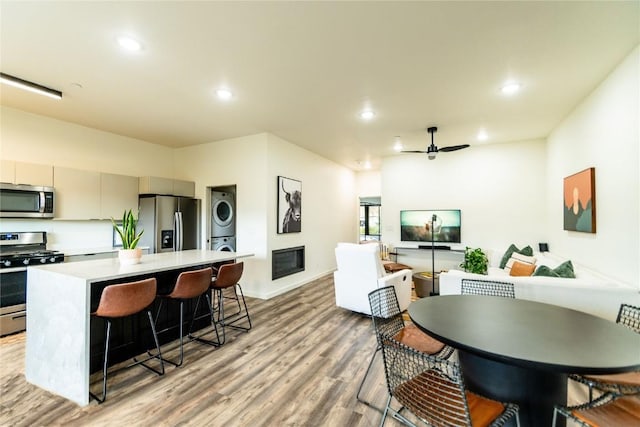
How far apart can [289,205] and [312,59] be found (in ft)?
10.4

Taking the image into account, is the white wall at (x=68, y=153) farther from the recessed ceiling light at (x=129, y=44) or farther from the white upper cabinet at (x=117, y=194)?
the recessed ceiling light at (x=129, y=44)

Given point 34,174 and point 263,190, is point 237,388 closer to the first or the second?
point 263,190

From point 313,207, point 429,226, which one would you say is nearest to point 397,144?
point 429,226

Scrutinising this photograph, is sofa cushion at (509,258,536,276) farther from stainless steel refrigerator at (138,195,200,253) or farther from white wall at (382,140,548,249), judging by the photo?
stainless steel refrigerator at (138,195,200,253)

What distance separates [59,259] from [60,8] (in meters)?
3.22

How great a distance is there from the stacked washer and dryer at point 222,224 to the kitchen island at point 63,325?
307 centimetres

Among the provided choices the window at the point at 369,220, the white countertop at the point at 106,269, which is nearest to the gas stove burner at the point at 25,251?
the white countertop at the point at 106,269

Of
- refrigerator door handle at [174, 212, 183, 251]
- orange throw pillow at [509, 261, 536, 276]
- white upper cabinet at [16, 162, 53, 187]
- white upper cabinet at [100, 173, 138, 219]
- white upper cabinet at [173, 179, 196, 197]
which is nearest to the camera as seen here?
white upper cabinet at [16, 162, 53, 187]

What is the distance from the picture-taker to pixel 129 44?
8.01ft

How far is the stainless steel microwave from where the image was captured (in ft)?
11.7

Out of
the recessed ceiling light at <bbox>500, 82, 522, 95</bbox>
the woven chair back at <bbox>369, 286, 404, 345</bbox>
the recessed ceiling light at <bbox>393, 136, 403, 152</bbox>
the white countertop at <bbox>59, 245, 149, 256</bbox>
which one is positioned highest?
the recessed ceiling light at <bbox>500, 82, 522, 95</bbox>

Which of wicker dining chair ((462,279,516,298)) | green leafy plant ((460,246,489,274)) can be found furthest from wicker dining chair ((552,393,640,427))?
green leafy plant ((460,246,489,274))

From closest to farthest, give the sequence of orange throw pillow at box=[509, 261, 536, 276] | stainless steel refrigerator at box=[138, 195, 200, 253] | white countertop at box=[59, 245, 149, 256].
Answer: orange throw pillow at box=[509, 261, 536, 276] → white countertop at box=[59, 245, 149, 256] → stainless steel refrigerator at box=[138, 195, 200, 253]

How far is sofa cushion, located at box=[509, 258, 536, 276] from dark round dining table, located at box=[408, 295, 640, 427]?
224 centimetres
